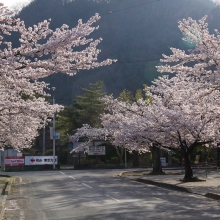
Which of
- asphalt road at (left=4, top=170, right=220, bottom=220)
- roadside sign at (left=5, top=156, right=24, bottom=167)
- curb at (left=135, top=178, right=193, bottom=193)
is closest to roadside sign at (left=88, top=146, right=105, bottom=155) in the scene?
roadside sign at (left=5, top=156, right=24, bottom=167)

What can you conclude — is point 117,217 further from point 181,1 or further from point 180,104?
point 181,1

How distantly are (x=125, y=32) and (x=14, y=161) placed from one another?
79.7 meters

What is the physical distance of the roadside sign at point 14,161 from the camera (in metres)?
44.2

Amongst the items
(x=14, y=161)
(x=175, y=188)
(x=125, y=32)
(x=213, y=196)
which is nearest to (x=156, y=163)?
(x=175, y=188)

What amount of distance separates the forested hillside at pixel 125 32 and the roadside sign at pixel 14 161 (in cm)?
4361

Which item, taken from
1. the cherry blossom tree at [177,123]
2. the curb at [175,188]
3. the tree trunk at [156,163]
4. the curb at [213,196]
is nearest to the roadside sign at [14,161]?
the cherry blossom tree at [177,123]

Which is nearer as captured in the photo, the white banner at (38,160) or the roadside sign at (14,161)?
the roadside sign at (14,161)

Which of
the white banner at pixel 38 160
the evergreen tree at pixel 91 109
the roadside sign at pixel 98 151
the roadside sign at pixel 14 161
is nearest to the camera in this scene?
the roadside sign at pixel 14 161

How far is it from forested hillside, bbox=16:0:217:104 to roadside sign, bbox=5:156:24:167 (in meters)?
43.6

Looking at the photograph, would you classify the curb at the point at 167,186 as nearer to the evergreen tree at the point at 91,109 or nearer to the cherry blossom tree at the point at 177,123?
the cherry blossom tree at the point at 177,123

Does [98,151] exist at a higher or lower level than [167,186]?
higher

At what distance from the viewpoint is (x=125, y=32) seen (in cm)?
11775

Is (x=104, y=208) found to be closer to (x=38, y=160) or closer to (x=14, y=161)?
(x=14, y=161)

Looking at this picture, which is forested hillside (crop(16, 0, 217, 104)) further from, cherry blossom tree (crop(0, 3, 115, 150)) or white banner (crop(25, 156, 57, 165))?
cherry blossom tree (crop(0, 3, 115, 150))
